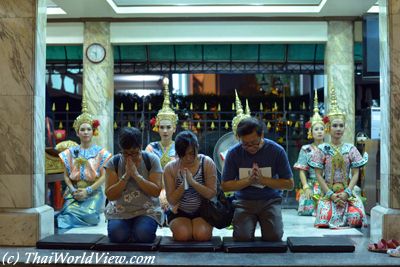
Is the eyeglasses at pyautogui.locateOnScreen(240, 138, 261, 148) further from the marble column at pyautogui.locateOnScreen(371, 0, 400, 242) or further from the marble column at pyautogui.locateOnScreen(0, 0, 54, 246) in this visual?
the marble column at pyautogui.locateOnScreen(0, 0, 54, 246)

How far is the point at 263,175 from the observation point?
15.1 feet

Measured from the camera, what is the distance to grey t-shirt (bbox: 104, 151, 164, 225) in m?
4.71

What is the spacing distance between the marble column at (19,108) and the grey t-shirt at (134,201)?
2.47ft

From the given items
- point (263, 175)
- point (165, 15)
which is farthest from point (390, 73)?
point (165, 15)

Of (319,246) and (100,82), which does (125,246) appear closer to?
(319,246)

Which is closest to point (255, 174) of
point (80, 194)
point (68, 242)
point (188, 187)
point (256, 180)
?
point (256, 180)

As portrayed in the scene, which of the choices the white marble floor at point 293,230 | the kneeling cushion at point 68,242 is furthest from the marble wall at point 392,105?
the kneeling cushion at point 68,242

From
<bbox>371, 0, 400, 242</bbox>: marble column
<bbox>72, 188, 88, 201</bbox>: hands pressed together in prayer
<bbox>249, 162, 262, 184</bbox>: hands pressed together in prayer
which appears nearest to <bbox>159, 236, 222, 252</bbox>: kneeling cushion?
<bbox>249, 162, 262, 184</bbox>: hands pressed together in prayer

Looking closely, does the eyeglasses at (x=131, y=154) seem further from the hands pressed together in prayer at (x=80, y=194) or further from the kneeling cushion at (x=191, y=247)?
the hands pressed together in prayer at (x=80, y=194)

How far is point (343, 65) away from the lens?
897 cm

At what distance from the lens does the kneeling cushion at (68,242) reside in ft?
14.6

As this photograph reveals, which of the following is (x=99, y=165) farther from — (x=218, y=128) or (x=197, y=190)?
(x=218, y=128)

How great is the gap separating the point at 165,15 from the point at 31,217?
5.15m

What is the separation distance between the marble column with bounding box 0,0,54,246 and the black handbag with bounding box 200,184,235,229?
1.58m
